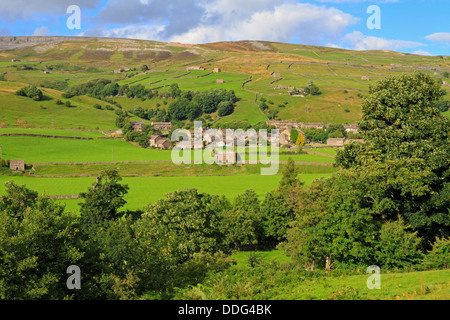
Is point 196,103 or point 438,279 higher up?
point 196,103

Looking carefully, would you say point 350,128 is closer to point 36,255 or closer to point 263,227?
point 263,227

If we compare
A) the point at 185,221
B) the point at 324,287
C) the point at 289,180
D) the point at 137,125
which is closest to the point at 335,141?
the point at 137,125

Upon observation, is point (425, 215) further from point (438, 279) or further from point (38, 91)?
point (38, 91)

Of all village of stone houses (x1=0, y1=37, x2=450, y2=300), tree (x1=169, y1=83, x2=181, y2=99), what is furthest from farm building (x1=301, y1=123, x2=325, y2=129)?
village of stone houses (x1=0, y1=37, x2=450, y2=300)

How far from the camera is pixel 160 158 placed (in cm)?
8194

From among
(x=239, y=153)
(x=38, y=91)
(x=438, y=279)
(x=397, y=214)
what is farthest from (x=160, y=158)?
(x=38, y=91)

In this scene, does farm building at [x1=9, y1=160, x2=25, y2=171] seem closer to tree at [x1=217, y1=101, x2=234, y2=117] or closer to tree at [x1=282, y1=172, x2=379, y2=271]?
tree at [x1=282, y1=172, x2=379, y2=271]

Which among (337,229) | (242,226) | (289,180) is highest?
(337,229)

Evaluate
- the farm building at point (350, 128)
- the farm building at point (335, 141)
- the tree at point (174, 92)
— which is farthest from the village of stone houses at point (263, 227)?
the tree at point (174, 92)

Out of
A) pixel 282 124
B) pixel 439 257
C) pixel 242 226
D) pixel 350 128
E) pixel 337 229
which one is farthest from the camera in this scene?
pixel 282 124

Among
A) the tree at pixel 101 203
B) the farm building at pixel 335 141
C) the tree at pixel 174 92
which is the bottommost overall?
the tree at pixel 101 203

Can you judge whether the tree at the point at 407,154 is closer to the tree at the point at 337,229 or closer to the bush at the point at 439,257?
the tree at the point at 337,229

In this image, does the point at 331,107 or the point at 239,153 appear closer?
the point at 239,153
